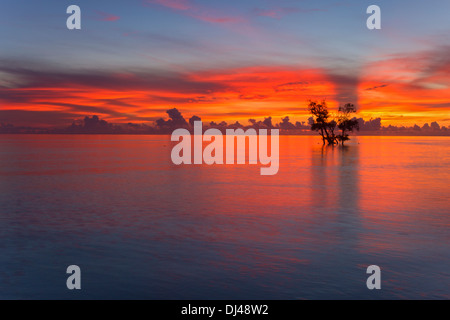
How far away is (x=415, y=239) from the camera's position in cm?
2081

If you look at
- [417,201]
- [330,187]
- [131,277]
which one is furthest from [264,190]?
[131,277]

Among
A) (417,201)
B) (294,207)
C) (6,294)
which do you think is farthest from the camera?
(417,201)

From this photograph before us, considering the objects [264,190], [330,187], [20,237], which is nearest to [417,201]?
[330,187]

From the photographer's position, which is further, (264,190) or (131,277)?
(264,190)

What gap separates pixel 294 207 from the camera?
30281mm

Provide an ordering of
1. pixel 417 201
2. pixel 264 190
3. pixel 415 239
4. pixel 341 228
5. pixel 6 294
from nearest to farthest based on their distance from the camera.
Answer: pixel 6 294
pixel 415 239
pixel 341 228
pixel 417 201
pixel 264 190

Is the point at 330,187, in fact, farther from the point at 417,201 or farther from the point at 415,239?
the point at 415,239

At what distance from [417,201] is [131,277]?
2509cm

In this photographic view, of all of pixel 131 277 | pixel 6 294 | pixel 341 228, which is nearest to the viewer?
pixel 6 294

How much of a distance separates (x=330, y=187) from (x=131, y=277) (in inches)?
1156
